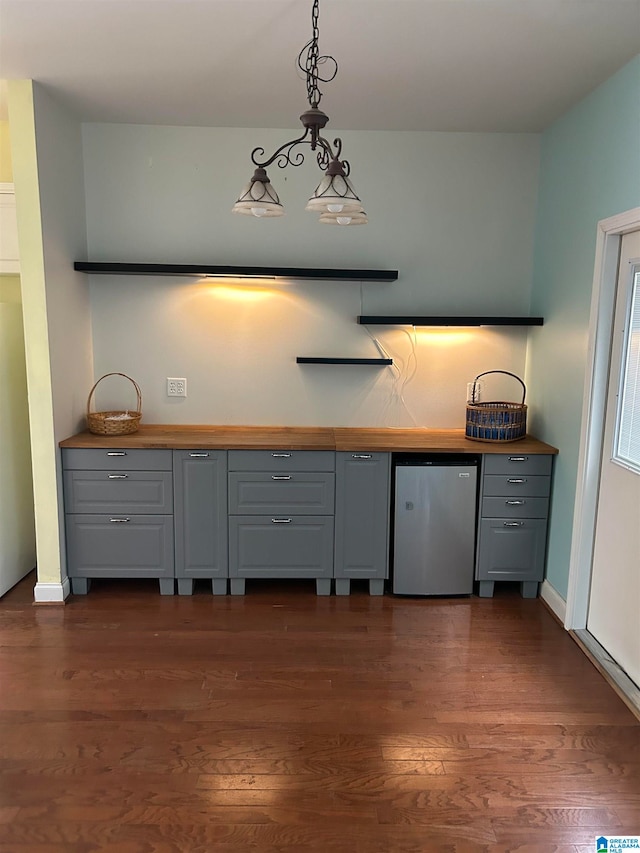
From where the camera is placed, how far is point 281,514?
3.43m

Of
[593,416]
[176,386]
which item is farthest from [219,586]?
[593,416]

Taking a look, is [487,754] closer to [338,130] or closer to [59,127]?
[338,130]

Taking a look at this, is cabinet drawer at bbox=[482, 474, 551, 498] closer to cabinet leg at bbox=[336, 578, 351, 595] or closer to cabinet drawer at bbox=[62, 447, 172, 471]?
cabinet leg at bbox=[336, 578, 351, 595]

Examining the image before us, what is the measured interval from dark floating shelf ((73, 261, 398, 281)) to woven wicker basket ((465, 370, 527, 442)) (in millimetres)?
929

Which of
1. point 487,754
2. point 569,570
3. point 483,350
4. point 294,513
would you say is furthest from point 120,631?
point 483,350

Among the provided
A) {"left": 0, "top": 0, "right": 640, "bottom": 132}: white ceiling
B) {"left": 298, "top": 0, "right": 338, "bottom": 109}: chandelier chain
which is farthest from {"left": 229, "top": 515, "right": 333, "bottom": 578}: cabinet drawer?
{"left": 0, "top": 0, "right": 640, "bottom": 132}: white ceiling

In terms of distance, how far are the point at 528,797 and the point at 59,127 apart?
3706 millimetres

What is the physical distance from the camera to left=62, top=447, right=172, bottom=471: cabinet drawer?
334cm

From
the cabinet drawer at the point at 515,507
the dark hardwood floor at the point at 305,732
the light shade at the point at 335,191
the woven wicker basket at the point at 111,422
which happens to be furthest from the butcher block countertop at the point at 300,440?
Result: the light shade at the point at 335,191

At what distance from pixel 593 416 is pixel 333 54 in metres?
1.98

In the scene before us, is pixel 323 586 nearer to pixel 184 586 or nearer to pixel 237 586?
pixel 237 586

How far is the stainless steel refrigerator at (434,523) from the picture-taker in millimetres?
3385

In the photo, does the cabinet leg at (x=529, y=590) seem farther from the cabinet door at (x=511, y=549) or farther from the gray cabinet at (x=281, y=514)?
the gray cabinet at (x=281, y=514)

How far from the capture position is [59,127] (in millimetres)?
3309
